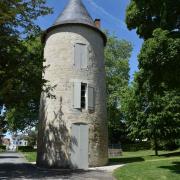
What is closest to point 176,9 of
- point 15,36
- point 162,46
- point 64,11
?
point 162,46

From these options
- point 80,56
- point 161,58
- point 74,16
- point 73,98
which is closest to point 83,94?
point 73,98

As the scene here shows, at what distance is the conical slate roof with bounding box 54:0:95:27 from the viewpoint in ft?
70.9

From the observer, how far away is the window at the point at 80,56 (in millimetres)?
21005

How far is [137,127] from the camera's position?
100 ft

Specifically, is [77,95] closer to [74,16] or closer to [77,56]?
[77,56]

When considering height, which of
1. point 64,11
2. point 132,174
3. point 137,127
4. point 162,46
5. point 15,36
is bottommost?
point 132,174

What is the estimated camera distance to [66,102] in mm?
20062

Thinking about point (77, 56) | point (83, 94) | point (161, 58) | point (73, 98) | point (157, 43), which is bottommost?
point (73, 98)

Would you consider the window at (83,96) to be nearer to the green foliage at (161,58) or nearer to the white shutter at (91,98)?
the white shutter at (91,98)

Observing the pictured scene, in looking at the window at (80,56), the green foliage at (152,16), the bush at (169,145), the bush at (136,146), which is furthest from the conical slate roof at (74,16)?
the bush at (136,146)

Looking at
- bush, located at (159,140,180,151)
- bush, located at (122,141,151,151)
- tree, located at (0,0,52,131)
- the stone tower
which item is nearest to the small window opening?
the stone tower

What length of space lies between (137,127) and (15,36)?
1847cm

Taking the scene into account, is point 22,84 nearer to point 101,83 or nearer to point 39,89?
point 39,89

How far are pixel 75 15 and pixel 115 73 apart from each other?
798 inches
